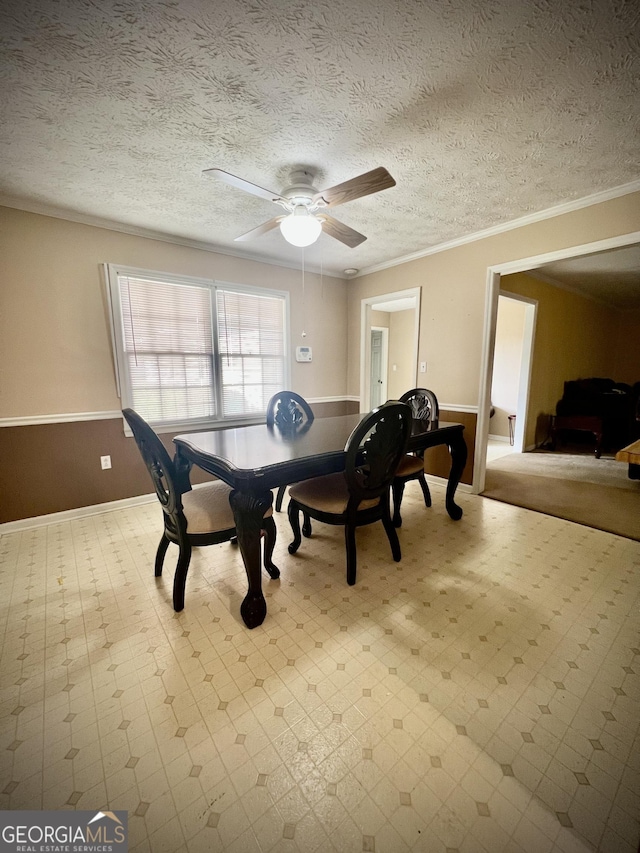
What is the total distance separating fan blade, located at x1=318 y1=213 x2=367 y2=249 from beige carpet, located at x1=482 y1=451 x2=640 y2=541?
265 centimetres

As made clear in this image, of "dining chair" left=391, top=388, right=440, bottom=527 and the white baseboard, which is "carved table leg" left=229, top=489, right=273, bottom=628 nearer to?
"dining chair" left=391, top=388, right=440, bottom=527

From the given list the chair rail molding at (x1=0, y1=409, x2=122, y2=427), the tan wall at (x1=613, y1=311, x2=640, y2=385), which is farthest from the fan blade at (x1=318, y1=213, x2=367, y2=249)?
the tan wall at (x1=613, y1=311, x2=640, y2=385)

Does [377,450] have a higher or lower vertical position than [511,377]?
lower

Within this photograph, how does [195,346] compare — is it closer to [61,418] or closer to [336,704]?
[61,418]

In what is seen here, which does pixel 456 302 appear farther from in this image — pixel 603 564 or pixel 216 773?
pixel 216 773

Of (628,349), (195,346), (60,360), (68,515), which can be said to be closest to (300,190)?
(195,346)

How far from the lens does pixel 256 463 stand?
1559 millimetres

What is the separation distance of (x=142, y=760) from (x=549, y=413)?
633 centimetres

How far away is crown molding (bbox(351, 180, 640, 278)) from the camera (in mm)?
2268

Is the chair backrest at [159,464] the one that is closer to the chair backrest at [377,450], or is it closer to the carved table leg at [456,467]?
the chair backrest at [377,450]

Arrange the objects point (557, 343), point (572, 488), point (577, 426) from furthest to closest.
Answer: point (557, 343) → point (577, 426) → point (572, 488)

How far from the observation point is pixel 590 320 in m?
5.94

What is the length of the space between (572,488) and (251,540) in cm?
356

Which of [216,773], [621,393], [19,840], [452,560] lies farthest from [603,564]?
[621,393]
